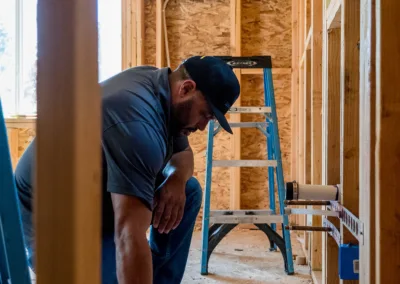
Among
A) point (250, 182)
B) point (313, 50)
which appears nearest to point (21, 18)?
point (250, 182)

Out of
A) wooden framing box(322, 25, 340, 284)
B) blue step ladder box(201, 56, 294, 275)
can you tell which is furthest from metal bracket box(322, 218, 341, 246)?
blue step ladder box(201, 56, 294, 275)

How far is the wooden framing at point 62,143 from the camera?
1.33 feet

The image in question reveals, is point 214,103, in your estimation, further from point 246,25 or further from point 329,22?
point 246,25

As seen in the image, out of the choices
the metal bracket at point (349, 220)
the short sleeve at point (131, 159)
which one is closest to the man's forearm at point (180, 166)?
the short sleeve at point (131, 159)

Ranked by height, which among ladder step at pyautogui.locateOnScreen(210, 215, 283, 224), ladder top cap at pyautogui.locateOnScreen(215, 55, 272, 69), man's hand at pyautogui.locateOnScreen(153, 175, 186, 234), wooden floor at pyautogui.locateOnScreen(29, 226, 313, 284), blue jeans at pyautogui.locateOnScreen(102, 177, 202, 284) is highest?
ladder top cap at pyautogui.locateOnScreen(215, 55, 272, 69)

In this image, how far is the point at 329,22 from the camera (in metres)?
1.68

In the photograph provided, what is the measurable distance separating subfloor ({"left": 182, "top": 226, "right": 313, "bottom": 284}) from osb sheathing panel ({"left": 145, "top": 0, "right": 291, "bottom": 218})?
66 centimetres

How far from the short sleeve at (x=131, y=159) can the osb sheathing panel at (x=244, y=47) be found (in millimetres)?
3033

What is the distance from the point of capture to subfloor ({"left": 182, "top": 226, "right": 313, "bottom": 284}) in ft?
8.41

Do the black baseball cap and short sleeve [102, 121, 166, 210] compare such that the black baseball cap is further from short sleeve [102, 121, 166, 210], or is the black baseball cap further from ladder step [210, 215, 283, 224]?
ladder step [210, 215, 283, 224]

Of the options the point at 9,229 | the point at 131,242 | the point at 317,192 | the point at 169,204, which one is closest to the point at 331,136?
the point at 317,192

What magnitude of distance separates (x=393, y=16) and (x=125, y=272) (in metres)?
0.81

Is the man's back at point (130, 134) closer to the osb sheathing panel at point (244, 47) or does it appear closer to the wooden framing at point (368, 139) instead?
the wooden framing at point (368, 139)

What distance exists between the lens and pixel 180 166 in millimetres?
1671
